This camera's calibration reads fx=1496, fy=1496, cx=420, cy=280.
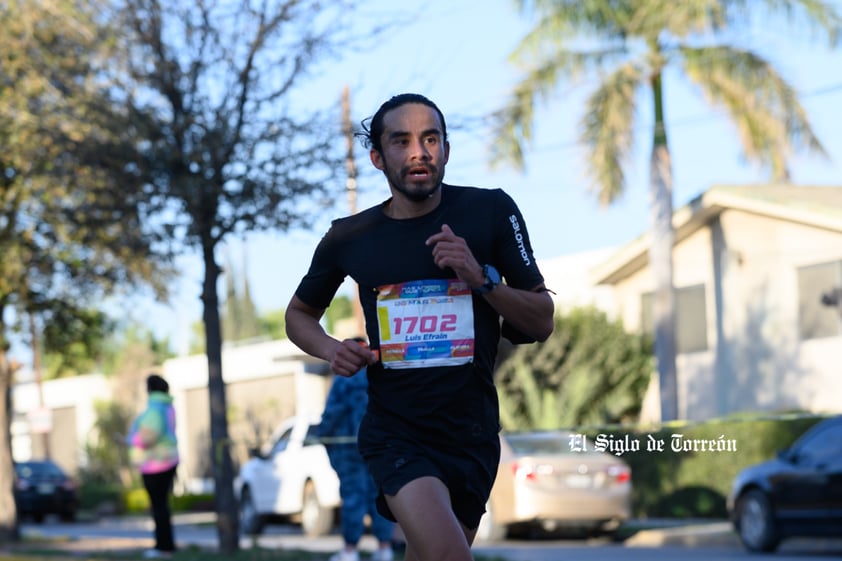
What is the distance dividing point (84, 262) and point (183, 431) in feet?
83.3

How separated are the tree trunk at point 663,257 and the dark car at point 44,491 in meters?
16.3

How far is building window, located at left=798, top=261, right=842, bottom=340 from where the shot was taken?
1002 inches

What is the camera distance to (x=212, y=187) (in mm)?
14328

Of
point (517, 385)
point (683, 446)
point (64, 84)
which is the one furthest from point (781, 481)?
point (517, 385)

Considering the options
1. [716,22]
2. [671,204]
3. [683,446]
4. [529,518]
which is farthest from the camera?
Answer: [671,204]

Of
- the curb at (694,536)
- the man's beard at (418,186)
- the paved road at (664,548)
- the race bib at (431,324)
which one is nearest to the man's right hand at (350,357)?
the race bib at (431,324)

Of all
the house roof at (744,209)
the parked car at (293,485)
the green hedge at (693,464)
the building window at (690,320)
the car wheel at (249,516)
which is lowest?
the car wheel at (249,516)

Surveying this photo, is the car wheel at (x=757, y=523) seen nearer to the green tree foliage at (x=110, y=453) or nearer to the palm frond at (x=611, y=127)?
the palm frond at (x=611, y=127)

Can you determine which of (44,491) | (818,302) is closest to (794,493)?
(818,302)

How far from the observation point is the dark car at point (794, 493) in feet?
43.3

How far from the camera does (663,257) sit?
2678 centimetres

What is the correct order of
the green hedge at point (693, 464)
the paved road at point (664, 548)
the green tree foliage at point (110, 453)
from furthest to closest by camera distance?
the green tree foliage at point (110, 453)
the paved road at point (664, 548)
the green hedge at point (693, 464)

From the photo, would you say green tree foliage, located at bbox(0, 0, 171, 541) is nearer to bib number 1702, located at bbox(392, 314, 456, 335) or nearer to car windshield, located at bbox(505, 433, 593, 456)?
car windshield, located at bbox(505, 433, 593, 456)

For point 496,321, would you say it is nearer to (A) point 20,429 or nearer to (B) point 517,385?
(B) point 517,385
